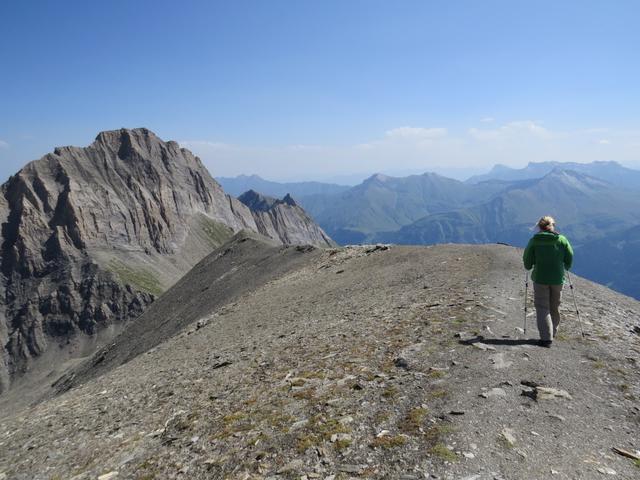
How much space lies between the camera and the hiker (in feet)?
49.2

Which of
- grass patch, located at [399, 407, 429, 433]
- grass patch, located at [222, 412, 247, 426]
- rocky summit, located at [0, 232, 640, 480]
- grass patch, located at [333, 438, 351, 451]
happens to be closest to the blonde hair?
rocky summit, located at [0, 232, 640, 480]

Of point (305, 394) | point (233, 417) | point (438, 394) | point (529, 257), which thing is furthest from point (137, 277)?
point (438, 394)

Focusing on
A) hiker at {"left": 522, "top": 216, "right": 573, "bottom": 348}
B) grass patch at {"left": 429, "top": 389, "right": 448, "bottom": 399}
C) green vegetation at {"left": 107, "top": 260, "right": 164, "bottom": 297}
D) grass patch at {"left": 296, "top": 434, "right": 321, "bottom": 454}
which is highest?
hiker at {"left": 522, "top": 216, "right": 573, "bottom": 348}

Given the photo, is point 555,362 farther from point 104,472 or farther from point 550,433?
point 104,472

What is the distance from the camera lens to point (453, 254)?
35.0 m

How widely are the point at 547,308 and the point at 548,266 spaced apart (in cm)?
147

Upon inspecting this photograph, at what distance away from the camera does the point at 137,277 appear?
190 meters

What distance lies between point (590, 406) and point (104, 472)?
12395 mm

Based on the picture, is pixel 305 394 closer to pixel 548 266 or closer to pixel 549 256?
pixel 548 266

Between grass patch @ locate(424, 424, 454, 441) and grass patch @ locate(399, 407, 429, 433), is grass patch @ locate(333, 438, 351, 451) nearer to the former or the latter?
grass patch @ locate(399, 407, 429, 433)

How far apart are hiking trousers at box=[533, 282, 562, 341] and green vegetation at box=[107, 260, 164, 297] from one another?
7288 inches

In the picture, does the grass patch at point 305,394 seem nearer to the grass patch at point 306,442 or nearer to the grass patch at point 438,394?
the grass patch at point 306,442

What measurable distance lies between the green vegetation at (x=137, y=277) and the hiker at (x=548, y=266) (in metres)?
185


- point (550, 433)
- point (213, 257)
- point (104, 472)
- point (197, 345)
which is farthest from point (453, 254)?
point (213, 257)
